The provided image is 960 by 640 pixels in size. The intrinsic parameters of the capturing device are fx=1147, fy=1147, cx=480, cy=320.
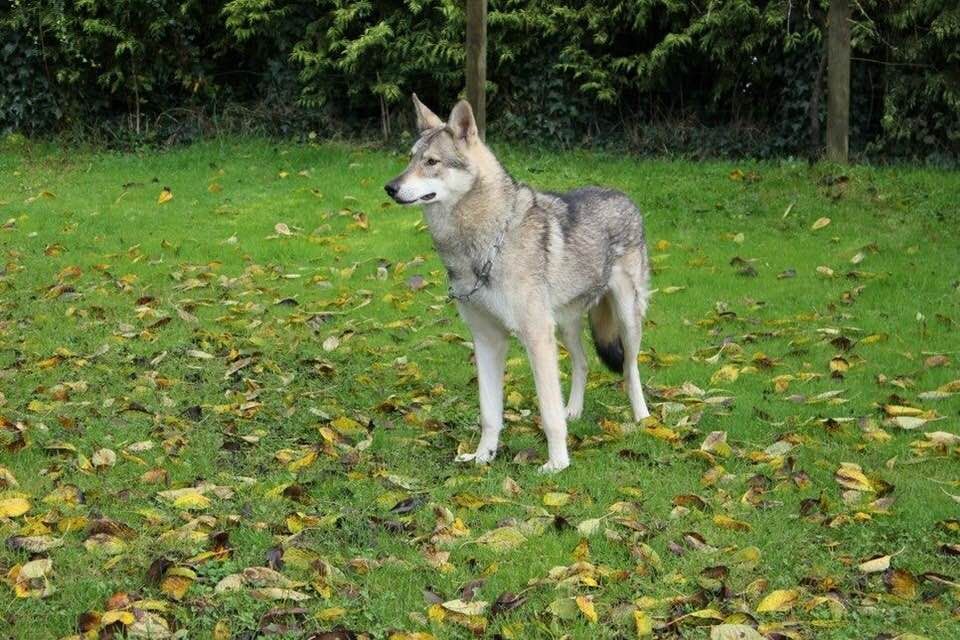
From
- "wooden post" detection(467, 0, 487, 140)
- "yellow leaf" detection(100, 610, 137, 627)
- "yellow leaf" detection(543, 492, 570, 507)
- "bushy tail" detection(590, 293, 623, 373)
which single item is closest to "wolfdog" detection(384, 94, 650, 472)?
"bushy tail" detection(590, 293, 623, 373)

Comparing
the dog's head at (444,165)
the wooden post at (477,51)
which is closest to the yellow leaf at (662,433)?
the dog's head at (444,165)

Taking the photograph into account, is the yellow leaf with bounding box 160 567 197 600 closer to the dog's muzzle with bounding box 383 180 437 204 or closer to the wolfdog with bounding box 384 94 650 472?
the wolfdog with bounding box 384 94 650 472

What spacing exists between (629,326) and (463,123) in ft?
5.64

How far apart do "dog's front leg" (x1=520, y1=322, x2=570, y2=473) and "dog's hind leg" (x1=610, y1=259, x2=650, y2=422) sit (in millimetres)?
880

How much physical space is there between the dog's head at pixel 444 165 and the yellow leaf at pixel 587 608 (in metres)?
2.46

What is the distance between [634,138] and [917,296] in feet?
21.2

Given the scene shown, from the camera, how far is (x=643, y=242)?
7238 mm

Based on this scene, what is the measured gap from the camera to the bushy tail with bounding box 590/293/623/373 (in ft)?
23.2

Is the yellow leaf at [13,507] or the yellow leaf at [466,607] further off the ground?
the yellow leaf at [13,507]

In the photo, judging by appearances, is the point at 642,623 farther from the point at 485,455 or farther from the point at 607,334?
the point at 607,334

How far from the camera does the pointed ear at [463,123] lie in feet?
19.8

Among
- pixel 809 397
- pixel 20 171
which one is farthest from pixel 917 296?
pixel 20 171

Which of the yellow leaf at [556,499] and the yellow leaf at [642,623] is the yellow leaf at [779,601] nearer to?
the yellow leaf at [642,623]

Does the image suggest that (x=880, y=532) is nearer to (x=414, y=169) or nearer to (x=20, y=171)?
(x=414, y=169)
